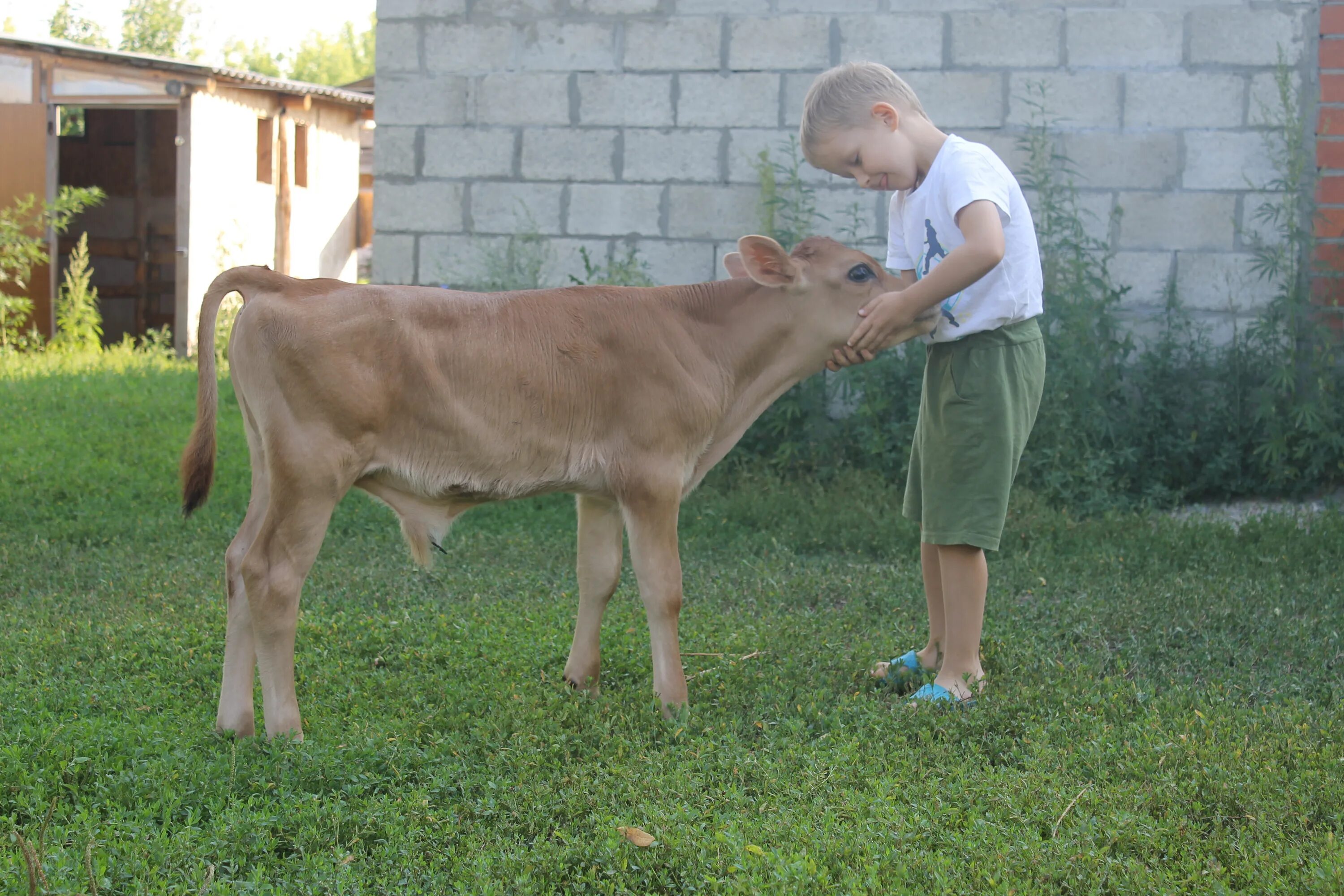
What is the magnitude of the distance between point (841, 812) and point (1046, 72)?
20.9 ft

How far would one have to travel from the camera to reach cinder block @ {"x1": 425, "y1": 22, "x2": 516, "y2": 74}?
29.5ft

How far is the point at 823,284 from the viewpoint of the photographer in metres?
4.26

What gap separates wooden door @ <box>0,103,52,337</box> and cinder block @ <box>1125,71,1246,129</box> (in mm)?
11445

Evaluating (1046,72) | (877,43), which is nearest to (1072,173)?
(1046,72)

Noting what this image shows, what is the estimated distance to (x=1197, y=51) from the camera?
808 cm

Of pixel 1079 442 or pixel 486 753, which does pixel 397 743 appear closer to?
pixel 486 753

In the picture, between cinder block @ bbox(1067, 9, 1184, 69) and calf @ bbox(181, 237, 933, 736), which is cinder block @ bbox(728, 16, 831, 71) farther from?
calf @ bbox(181, 237, 933, 736)

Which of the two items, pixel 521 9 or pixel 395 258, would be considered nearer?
pixel 521 9

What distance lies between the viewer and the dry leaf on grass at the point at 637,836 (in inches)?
122

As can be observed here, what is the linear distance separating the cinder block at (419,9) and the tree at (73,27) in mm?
32271

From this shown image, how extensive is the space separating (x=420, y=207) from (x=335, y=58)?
51728 millimetres

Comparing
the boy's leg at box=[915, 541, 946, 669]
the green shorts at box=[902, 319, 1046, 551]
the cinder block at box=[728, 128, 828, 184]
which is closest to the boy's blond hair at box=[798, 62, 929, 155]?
the green shorts at box=[902, 319, 1046, 551]

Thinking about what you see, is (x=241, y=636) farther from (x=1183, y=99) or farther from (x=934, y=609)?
(x=1183, y=99)

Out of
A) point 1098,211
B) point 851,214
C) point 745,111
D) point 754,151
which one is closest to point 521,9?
point 745,111
